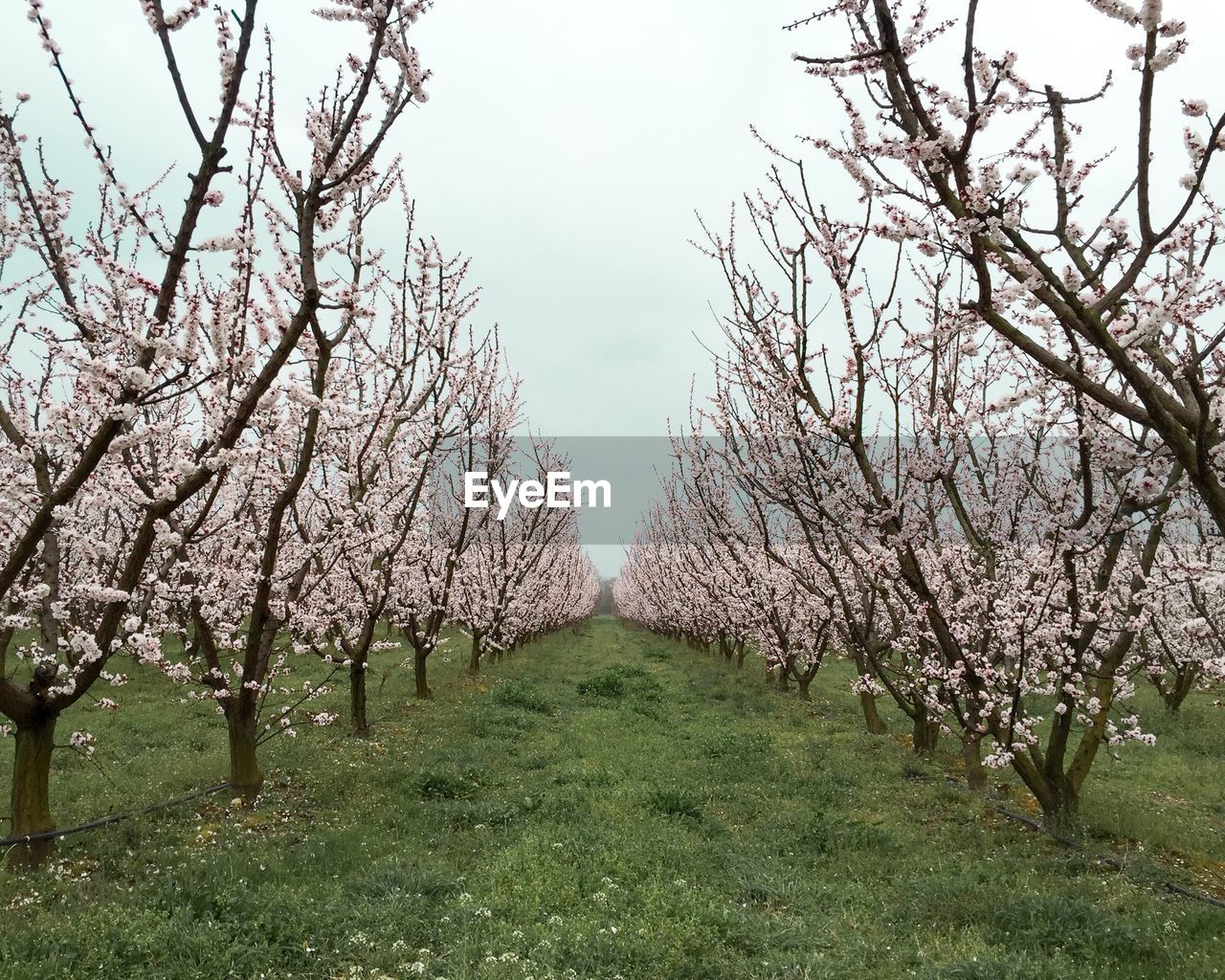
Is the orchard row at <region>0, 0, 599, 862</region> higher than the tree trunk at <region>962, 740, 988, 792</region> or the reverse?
higher

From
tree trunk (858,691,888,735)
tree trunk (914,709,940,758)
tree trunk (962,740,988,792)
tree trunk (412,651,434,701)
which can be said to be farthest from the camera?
tree trunk (412,651,434,701)

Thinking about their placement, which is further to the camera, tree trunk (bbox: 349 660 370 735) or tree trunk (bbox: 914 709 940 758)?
tree trunk (bbox: 349 660 370 735)

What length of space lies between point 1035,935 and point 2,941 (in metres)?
7.68

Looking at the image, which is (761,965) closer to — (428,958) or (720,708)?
(428,958)

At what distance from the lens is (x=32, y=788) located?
7.00 m

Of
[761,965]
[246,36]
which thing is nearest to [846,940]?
[761,965]

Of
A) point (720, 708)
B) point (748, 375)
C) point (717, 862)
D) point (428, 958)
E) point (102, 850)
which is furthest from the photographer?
point (720, 708)

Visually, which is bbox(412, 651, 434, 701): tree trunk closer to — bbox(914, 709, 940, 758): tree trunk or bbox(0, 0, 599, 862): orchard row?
bbox(0, 0, 599, 862): orchard row

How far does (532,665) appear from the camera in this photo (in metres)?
27.7

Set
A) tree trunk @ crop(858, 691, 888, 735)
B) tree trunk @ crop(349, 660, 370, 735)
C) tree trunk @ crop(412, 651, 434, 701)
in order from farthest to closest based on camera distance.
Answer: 1. tree trunk @ crop(412, 651, 434, 701)
2. tree trunk @ crop(858, 691, 888, 735)
3. tree trunk @ crop(349, 660, 370, 735)

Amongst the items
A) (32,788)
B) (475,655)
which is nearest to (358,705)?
(32,788)

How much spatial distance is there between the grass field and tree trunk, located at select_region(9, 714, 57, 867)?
315 millimetres

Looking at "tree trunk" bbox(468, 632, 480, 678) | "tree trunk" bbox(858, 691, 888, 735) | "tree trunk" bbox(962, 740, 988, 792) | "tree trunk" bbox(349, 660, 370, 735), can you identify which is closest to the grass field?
"tree trunk" bbox(962, 740, 988, 792)

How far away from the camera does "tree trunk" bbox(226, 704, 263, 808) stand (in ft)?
30.1
